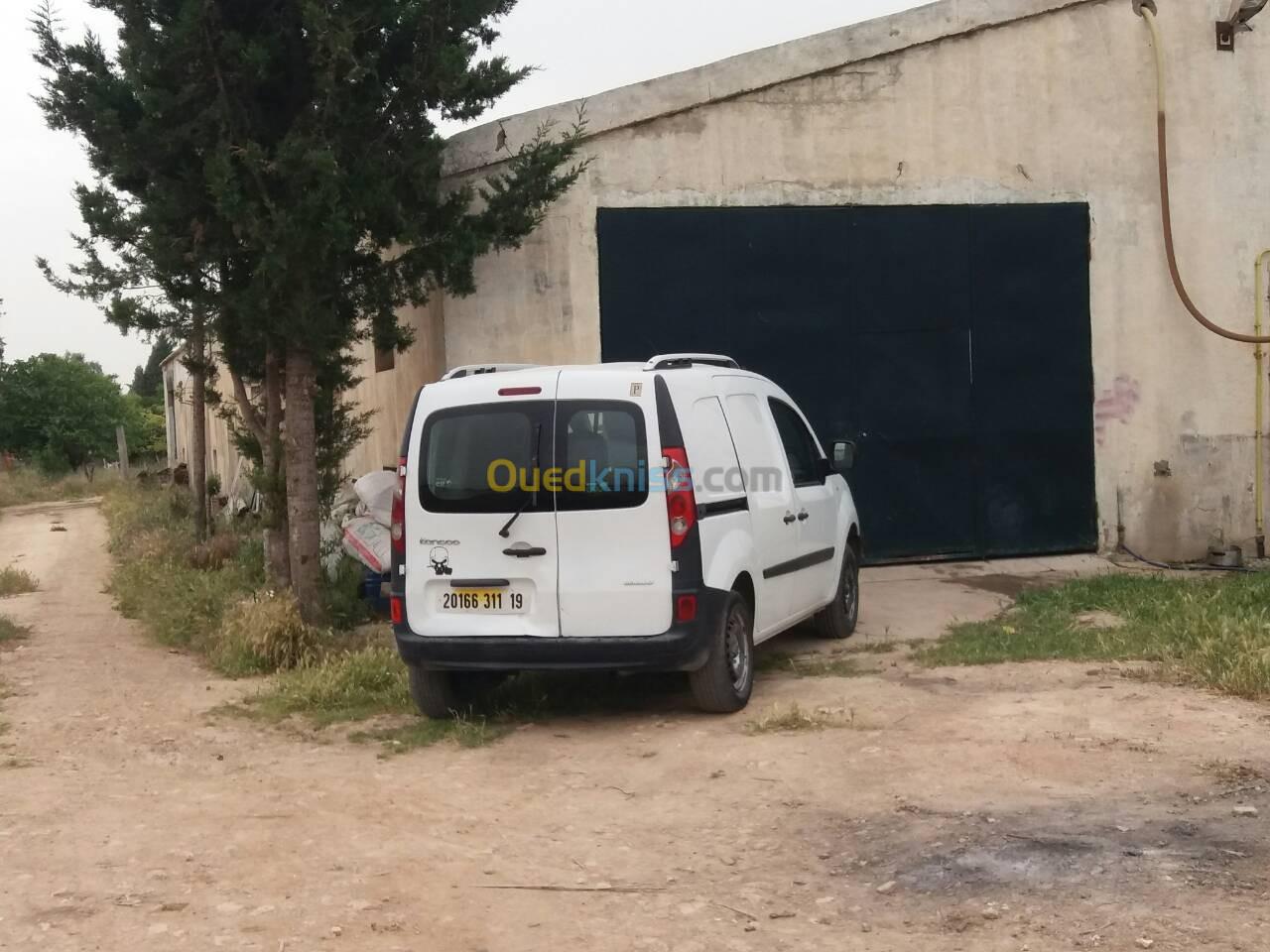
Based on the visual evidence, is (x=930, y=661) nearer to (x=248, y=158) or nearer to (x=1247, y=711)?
(x=1247, y=711)

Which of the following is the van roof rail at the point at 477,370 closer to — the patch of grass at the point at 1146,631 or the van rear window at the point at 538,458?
the van rear window at the point at 538,458

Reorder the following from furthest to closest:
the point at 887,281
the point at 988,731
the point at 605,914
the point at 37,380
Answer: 1. the point at 37,380
2. the point at 887,281
3. the point at 988,731
4. the point at 605,914

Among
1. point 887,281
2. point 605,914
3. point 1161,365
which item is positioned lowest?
point 605,914

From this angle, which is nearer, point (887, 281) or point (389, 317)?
point (389, 317)

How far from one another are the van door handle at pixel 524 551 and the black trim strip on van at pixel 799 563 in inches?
56.9

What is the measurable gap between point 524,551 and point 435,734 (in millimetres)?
1138

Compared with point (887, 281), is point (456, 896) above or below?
below

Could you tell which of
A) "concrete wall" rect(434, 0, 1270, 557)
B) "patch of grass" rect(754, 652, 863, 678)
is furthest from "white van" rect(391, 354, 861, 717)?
"concrete wall" rect(434, 0, 1270, 557)

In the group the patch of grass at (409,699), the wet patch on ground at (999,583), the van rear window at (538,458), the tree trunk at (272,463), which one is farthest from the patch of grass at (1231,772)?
the tree trunk at (272,463)

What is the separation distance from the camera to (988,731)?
6.27 metres

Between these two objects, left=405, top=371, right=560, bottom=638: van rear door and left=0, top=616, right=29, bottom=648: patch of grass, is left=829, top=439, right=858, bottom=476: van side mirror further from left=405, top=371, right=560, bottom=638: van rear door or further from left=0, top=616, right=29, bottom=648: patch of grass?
left=0, top=616, right=29, bottom=648: patch of grass

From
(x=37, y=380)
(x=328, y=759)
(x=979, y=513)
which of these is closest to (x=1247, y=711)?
(x=328, y=759)

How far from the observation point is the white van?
6.55 meters

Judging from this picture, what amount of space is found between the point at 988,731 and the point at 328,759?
3272mm
